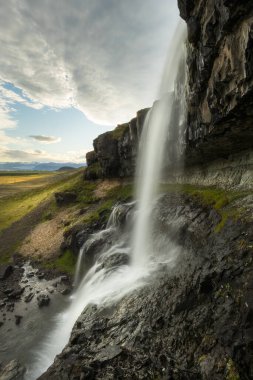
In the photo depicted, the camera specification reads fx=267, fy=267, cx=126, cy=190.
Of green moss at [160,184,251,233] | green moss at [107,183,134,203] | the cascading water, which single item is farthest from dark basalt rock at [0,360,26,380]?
green moss at [107,183,134,203]

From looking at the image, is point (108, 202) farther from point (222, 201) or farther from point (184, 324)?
point (184, 324)

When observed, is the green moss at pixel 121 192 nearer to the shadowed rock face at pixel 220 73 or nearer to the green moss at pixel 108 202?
the green moss at pixel 108 202

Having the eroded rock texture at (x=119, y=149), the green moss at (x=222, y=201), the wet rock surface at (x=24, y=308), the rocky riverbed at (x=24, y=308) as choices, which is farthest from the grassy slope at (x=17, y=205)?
the green moss at (x=222, y=201)

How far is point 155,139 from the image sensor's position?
139 feet

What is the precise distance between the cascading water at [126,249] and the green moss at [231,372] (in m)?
10.5

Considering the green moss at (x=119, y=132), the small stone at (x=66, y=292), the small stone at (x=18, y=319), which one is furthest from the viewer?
the green moss at (x=119, y=132)

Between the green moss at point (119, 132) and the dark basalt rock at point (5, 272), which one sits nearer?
the dark basalt rock at point (5, 272)

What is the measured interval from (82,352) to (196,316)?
7317mm

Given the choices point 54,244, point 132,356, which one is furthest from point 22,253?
point 132,356

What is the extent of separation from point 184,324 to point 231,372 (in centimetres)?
394

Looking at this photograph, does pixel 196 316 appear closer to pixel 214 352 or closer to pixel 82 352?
pixel 214 352

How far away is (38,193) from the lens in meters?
90.8

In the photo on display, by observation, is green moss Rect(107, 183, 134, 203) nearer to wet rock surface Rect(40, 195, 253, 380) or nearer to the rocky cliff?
the rocky cliff

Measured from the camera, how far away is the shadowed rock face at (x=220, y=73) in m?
16.0
